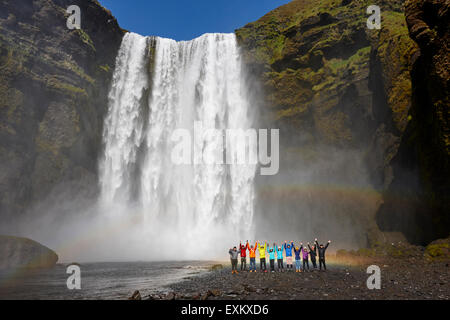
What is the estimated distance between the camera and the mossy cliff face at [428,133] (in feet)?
63.8

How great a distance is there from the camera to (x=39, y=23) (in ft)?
118

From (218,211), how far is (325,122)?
1709cm

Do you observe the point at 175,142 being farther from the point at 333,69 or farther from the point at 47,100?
the point at 333,69

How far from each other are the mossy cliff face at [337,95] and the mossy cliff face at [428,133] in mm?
3258

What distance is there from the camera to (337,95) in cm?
3566

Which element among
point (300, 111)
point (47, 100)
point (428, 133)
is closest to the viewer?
point (428, 133)

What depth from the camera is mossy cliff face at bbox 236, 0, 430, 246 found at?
96.4ft

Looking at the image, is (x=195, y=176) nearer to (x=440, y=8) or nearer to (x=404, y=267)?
(x=404, y=267)

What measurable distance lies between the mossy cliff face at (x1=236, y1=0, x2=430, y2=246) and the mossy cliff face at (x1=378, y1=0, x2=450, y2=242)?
3258 mm

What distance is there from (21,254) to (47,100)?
19.4 meters

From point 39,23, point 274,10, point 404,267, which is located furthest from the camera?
point 274,10

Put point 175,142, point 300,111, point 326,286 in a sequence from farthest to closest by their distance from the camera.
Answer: point 175,142 < point 300,111 < point 326,286

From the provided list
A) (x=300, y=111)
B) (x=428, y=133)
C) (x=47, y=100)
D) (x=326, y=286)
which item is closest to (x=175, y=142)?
(x=47, y=100)
